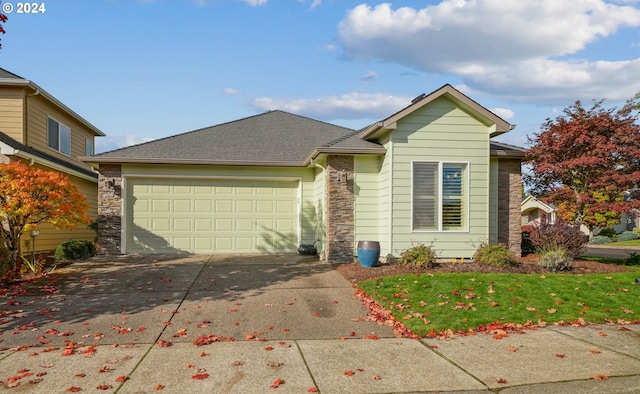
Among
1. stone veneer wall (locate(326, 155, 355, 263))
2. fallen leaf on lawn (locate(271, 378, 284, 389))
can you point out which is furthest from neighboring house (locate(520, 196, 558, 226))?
fallen leaf on lawn (locate(271, 378, 284, 389))

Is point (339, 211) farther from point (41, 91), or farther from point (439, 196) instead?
point (41, 91)

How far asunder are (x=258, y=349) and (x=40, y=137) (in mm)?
14670

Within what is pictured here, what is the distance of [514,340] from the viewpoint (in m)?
6.32

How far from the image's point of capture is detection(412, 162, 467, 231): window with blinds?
1189 cm

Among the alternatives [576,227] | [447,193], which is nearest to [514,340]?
[447,193]

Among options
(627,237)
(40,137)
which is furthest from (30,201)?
(627,237)

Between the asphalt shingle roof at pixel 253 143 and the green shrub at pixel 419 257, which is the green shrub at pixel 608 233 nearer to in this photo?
the asphalt shingle roof at pixel 253 143

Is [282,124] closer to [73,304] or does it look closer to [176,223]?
[176,223]

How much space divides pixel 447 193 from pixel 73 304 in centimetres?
867

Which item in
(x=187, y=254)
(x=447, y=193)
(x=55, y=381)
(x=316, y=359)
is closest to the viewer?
(x=55, y=381)

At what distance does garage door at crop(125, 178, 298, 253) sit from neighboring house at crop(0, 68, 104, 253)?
306cm

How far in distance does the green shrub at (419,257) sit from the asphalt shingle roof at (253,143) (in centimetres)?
275

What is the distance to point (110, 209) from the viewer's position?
45.1 feet

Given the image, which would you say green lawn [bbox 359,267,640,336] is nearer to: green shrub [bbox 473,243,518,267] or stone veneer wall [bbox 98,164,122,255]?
green shrub [bbox 473,243,518,267]
